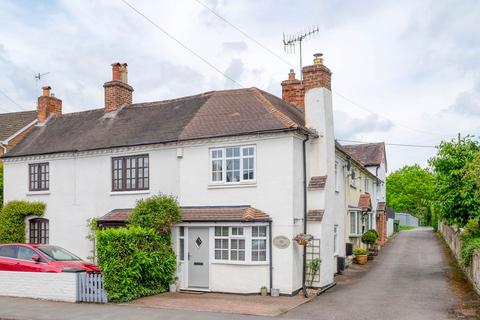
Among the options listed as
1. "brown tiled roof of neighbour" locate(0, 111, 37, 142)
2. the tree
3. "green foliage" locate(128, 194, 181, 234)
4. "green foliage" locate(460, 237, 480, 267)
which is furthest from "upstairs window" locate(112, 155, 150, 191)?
the tree

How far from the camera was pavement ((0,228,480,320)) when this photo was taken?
13320 millimetres

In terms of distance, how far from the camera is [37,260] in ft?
54.1

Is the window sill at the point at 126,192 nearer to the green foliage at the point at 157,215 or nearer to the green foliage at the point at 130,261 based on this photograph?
the green foliage at the point at 157,215

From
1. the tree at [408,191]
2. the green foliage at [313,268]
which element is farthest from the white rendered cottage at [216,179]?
the tree at [408,191]

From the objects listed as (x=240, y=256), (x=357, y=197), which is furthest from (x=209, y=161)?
(x=357, y=197)

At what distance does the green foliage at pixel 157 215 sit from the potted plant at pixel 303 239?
4392 millimetres

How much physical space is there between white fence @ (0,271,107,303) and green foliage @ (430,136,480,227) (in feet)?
44.7

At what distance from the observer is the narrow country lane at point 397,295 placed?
13722mm

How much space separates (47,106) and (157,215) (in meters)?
12.9

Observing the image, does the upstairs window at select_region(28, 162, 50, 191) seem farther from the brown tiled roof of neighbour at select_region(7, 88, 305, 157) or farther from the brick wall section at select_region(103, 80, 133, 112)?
the brick wall section at select_region(103, 80, 133, 112)

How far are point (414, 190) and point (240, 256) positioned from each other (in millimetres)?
69796

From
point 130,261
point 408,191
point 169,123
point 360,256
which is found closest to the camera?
point 130,261

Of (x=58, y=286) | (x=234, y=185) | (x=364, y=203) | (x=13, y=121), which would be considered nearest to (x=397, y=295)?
(x=234, y=185)

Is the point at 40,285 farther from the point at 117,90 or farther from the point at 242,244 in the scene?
the point at 117,90
